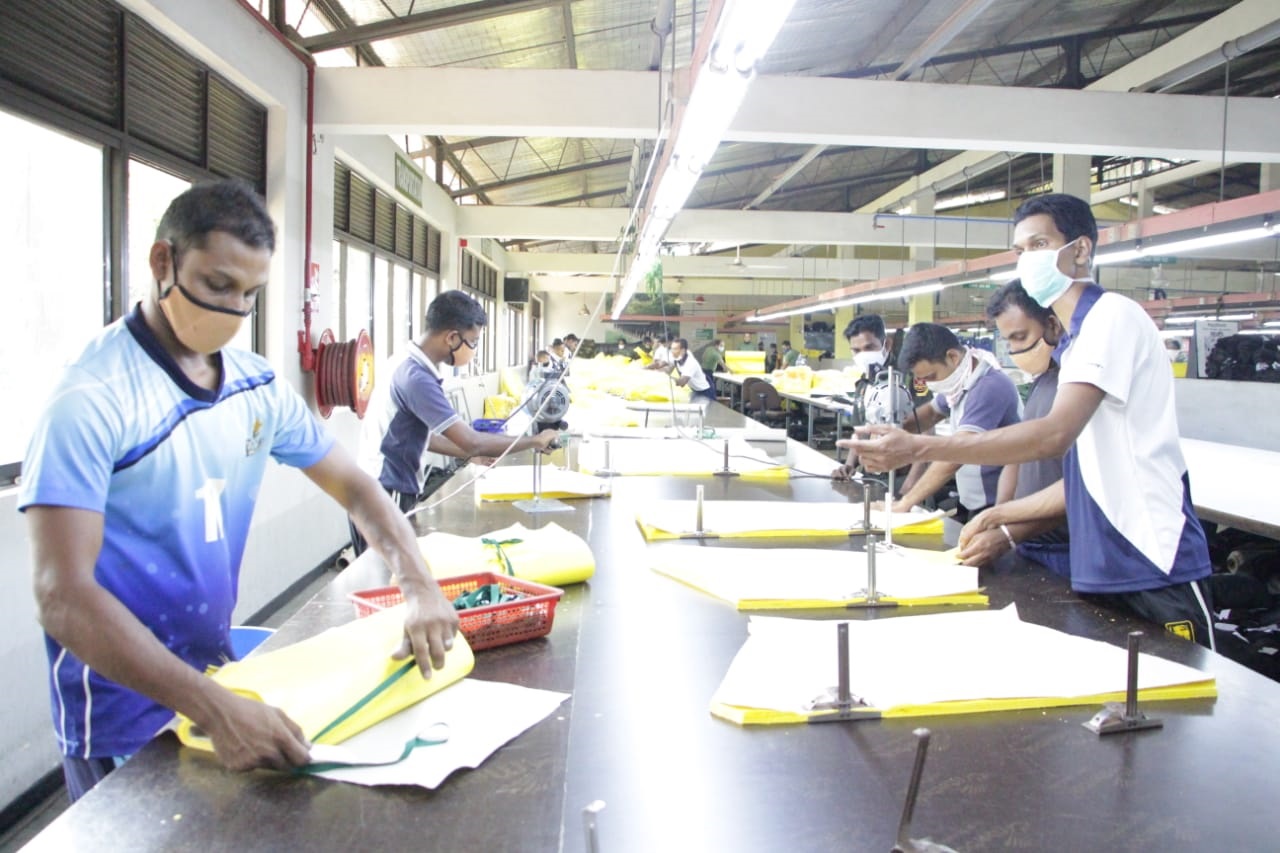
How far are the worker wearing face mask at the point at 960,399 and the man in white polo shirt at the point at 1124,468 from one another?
964mm

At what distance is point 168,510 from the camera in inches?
48.9

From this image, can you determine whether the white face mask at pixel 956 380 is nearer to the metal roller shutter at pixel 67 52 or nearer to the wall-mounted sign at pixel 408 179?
the metal roller shutter at pixel 67 52

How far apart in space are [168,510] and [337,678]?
42 centimetres

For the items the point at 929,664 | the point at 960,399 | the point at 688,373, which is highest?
the point at 688,373

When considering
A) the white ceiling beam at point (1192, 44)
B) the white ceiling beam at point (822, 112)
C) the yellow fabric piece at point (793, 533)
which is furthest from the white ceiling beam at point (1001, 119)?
the yellow fabric piece at point (793, 533)

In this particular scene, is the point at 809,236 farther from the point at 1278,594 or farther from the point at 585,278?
the point at 585,278

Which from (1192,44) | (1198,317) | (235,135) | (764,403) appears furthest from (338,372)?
(1198,317)

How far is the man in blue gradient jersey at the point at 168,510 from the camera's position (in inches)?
38.5

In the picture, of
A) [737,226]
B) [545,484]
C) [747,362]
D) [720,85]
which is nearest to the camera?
[720,85]

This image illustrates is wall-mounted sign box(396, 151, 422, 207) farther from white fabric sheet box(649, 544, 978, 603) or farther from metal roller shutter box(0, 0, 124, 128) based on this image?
white fabric sheet box(649, 544, 978, 603)

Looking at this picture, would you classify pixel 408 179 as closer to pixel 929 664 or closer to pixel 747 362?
pixel 929 664

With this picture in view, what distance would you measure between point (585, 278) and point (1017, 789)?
713 inches

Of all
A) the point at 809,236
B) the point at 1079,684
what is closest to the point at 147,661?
the point at 1079,684

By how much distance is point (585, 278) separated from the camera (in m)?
18.6
